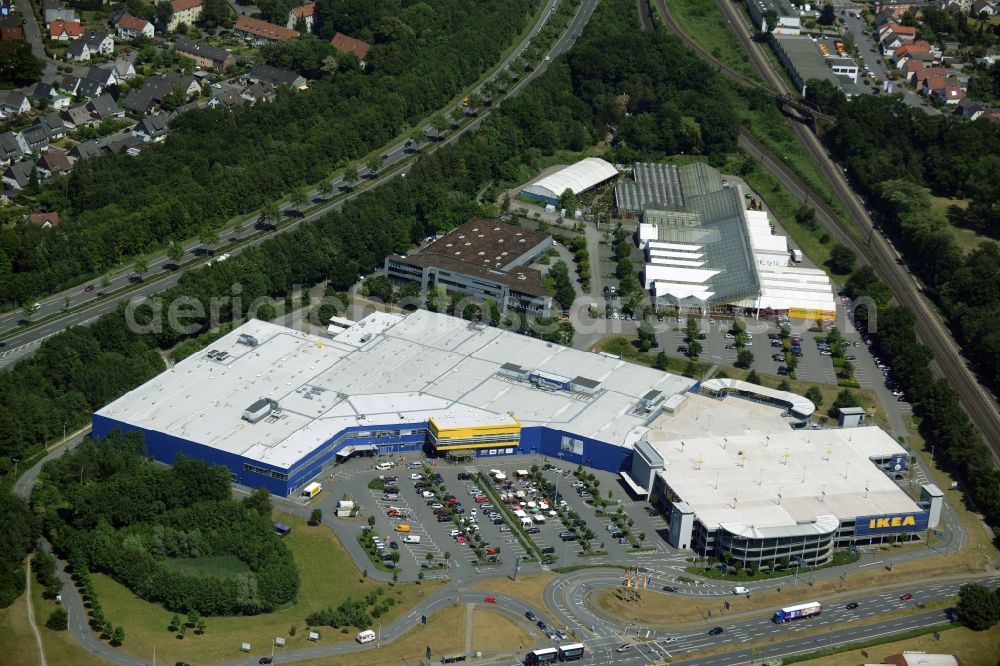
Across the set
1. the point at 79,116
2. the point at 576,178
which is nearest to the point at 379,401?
the point at 576,178

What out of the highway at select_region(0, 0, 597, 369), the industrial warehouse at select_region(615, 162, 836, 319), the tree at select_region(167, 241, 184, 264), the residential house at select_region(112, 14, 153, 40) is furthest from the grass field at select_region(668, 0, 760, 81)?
the tree at select_region(167, 241, 184, 264)

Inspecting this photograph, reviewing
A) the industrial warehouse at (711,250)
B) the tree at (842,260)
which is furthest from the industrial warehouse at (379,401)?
the tree at (842,260)

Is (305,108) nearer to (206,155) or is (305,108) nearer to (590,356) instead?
(206,155)

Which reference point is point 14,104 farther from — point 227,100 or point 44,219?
point 44,219

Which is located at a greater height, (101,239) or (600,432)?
(101,239)

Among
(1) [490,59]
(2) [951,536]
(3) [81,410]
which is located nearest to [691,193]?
(1) [490,59]

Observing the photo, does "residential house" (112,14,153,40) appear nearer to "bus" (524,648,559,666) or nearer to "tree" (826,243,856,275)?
"tree" (826,243,856,275)
